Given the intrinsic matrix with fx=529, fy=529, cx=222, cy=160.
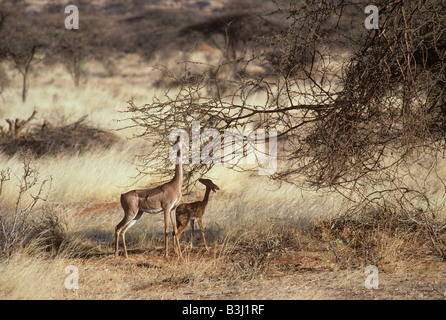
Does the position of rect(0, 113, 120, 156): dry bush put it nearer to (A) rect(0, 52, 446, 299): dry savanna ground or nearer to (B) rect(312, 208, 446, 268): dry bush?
(A) rect(0, 52, 446, 299): dry savanna ground

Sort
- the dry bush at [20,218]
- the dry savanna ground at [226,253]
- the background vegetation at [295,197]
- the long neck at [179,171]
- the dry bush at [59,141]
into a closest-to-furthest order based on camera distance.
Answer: the dry savanna ground at [226,253] < the background vegetation at [295,197] < the long neck at [179,171] < the dry bush at [20,218] < the dry bush at [59,141]

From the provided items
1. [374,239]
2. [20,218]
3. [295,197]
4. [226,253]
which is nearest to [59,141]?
[20,218]

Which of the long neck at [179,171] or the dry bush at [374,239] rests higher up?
the long neck at [179,171]

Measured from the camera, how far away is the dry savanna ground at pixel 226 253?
4906mm

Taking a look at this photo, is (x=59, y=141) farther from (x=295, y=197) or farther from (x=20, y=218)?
(x=295, y=197)

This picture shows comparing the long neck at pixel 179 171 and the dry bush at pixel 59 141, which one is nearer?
the long neck at pixel 179 171

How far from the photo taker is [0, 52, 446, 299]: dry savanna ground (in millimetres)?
4906

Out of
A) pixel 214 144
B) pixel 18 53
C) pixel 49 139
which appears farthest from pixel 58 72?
pixel 214 144

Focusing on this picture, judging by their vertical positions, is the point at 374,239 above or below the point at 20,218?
below

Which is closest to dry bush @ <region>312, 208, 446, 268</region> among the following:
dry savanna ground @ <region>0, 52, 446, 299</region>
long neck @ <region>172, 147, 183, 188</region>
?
dry savanna ground @ <region>0, 52, 446, 299</region>

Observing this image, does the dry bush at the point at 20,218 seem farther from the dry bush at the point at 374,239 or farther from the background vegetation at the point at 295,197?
the dry bush at the point at 374,239

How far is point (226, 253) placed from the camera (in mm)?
6223

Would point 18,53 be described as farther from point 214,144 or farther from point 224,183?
point 214,144

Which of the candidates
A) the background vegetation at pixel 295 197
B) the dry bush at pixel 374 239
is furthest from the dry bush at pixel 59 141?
the dry bush at pixel 374 239
